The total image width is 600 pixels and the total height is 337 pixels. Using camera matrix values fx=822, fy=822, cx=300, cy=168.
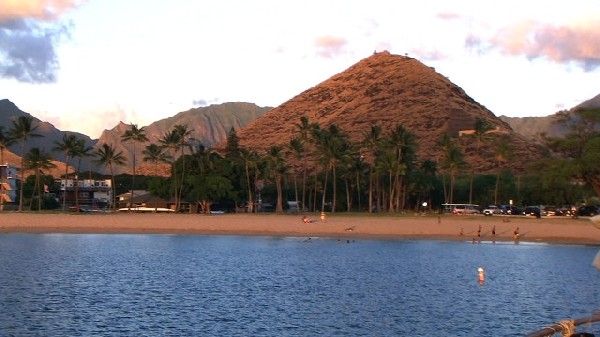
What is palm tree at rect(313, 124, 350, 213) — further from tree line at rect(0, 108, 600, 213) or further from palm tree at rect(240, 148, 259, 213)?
palm tree at rect(240, 148, 259, 213)

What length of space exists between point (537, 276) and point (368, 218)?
45.6 meters

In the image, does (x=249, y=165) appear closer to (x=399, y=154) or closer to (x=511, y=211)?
(x=399, y=154)

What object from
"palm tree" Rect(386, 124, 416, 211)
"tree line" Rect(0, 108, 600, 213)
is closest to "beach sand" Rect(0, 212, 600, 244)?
"palm tree" Rect(386, 124, 416, 211)

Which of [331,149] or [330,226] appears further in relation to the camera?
[331,149]

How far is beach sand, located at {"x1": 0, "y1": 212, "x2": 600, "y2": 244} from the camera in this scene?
8336cm

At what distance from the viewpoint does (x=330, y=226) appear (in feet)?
296

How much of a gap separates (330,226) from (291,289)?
153 ft

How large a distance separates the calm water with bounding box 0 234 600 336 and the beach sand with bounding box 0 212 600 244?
26.3ft

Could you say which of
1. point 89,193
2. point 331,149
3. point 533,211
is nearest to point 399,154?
point 331,149

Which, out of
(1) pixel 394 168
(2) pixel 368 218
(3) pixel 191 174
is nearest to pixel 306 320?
(2) pixel 368 218

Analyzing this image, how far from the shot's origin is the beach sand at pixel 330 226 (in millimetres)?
83363

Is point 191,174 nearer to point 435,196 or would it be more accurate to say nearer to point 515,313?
point 435,196

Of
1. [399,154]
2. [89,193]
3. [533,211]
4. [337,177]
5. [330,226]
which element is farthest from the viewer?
[89,193]

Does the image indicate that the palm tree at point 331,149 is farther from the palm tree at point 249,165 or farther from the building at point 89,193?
the building at point 89,193
